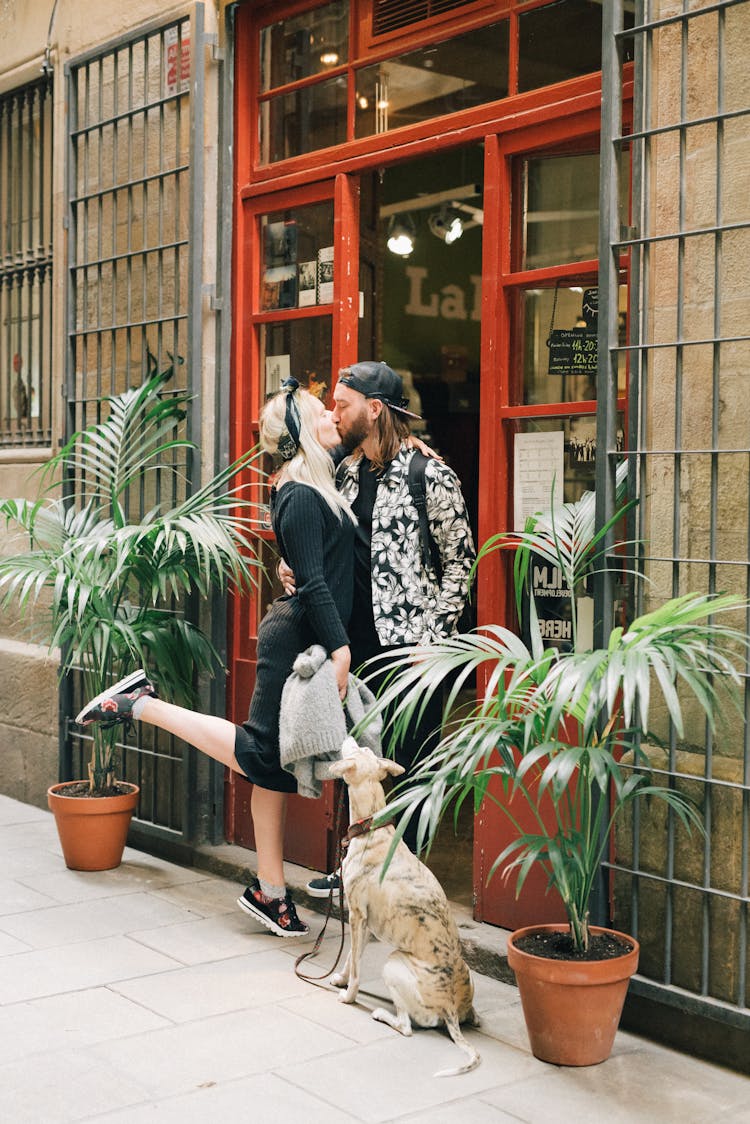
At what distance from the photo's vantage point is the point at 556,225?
14.7 feet

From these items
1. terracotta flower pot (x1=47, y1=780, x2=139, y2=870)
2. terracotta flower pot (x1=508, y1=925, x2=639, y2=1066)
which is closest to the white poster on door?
terracotta flower pot (x1=508, y1=925, x2=639, y2=1066)

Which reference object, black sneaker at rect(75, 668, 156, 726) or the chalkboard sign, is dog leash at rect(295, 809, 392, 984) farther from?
the chalkboard sign

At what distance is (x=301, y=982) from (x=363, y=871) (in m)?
0.62

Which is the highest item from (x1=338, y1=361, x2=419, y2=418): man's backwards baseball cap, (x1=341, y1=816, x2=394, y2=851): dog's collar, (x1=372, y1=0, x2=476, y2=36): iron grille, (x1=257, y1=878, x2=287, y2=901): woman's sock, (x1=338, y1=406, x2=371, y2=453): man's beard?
(x1=372, y1=0, x2=476, y2=36): iron grille

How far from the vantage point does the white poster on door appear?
4473 mm

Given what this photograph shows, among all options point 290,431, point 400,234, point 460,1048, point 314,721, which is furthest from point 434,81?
point 400,234

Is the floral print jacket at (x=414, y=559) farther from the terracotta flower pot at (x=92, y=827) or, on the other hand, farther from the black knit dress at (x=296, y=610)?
the terracotta flower pot at (x=92, y=827)

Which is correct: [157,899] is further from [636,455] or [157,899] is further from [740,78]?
[740,78]

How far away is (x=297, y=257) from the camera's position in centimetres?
559

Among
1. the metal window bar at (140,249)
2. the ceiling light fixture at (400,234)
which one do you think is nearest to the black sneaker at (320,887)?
the metal window bar at (140,249)

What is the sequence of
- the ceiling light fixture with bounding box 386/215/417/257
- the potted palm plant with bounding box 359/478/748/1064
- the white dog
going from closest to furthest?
the potted palm plant with bounding box 359/478/748/1064
the white dog
the ceiling light fixture with bounding box 386/215/417/257

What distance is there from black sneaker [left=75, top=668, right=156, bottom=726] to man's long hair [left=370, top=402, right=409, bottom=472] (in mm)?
1269

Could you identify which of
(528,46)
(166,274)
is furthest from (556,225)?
(166,274)

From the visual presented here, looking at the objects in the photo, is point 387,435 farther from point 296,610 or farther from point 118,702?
point 118,702
